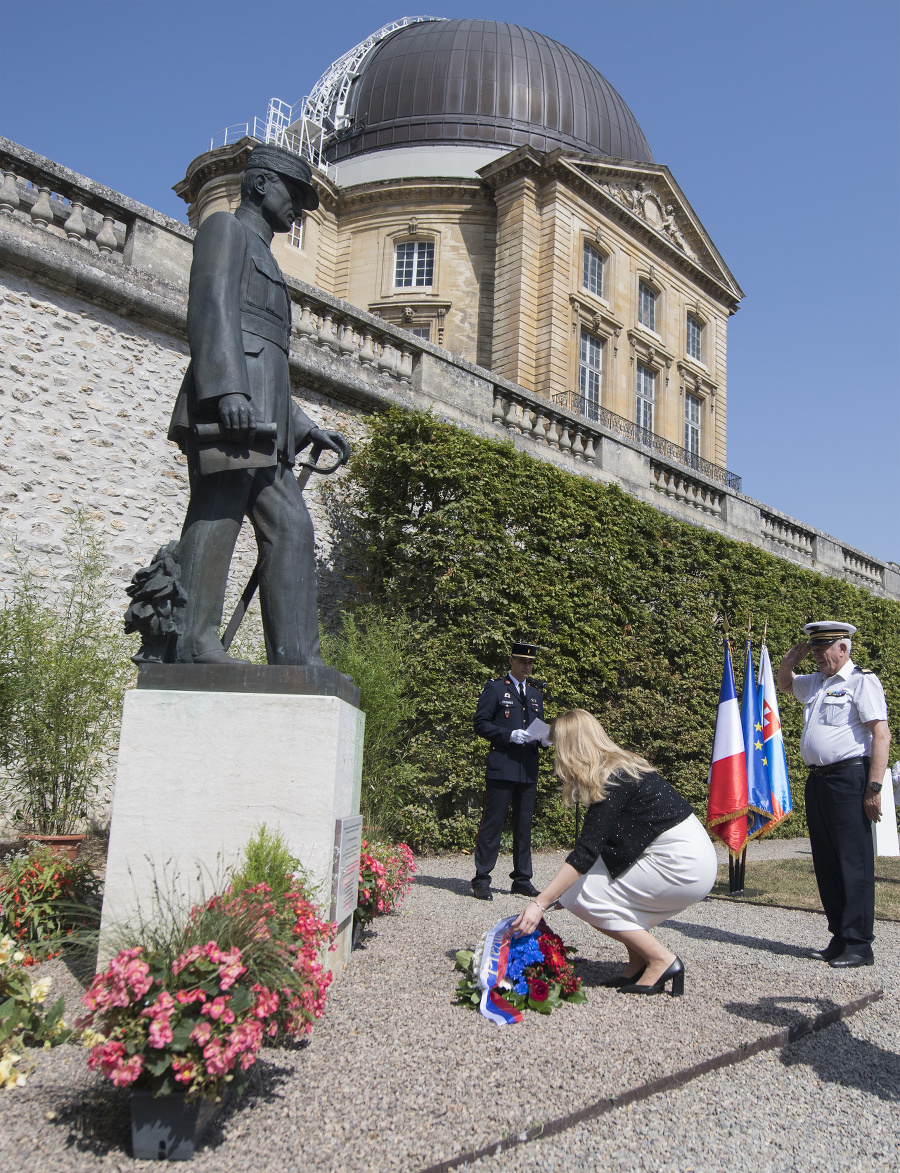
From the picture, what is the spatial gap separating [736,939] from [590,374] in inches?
→ 977

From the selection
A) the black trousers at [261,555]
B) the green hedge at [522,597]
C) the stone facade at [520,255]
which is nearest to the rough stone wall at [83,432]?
the green hedge at [522,597]

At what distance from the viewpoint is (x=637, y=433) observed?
29609 millimetres

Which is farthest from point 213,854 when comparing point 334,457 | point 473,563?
point 334,457

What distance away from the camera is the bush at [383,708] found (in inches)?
303

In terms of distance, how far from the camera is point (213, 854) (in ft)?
11.6

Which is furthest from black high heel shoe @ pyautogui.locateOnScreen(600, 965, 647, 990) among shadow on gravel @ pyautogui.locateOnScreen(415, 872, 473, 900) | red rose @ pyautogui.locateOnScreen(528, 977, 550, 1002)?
shadow on gravel @ pyautogui.locateOnScreen(415, 872, 473, 900)

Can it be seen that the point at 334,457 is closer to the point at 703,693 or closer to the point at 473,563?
the point at 473,563

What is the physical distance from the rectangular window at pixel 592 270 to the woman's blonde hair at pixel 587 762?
85.7ft

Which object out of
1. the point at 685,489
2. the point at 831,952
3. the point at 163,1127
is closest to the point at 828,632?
the point at 831,952

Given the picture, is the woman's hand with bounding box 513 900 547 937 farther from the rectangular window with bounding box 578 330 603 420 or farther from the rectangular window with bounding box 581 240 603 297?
the rectangular window with bounding box 581 240 603 297

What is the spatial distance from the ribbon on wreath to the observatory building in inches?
946

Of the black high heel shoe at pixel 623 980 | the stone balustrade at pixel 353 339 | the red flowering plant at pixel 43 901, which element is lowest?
the black high heel shoe at pixel 623 980

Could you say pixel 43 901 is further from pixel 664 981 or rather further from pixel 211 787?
pixel 664 981

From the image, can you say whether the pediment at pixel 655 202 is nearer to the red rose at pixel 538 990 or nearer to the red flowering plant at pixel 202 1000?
the red rose at pixel 538 990
